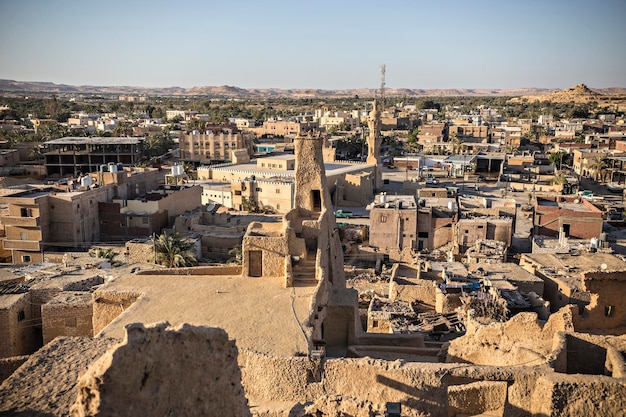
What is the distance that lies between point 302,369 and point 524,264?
15171 millimetres

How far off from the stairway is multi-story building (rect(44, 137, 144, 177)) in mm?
40744

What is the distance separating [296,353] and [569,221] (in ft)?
72.8

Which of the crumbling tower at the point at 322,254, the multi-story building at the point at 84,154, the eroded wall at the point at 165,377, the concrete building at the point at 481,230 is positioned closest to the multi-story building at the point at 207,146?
the multi-story building at the point at 84,154

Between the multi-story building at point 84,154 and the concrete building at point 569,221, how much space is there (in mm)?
38170

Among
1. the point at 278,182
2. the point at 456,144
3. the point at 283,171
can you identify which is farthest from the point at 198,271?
the point at 456,144

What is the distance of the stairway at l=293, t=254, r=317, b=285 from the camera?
574 inches

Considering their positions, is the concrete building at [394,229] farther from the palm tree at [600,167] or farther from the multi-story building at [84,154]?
the multi-story building at [84,154]

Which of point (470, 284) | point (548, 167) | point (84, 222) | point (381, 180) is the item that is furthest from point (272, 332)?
point (548, 167)

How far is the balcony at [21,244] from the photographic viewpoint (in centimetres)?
2838

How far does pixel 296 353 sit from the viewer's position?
1059cm

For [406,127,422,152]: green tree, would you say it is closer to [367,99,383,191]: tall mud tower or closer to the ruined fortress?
[367,99,383,191]: tall mud tower

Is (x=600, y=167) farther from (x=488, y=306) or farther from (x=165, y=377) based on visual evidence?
(x=165, y=377)

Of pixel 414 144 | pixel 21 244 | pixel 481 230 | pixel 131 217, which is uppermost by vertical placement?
pixel 414 144

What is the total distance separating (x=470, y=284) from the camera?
18.8m
